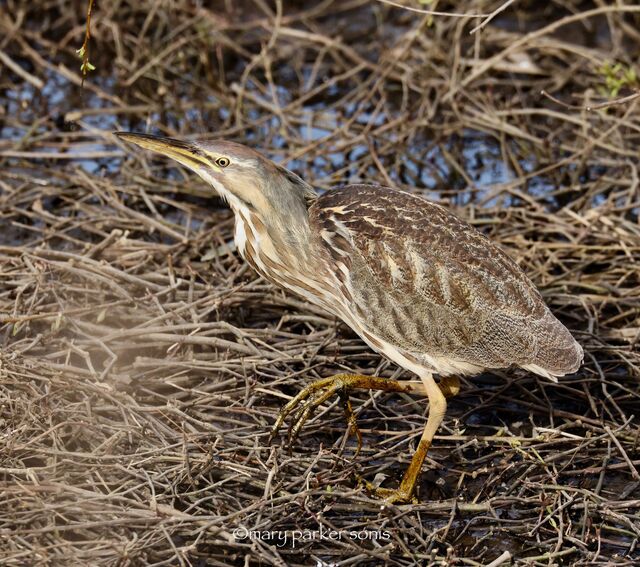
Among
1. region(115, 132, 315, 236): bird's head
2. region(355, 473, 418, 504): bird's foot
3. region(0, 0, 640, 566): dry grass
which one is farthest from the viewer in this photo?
region(115, 132, 315, 236): bird's head

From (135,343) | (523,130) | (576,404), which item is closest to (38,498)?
(135,343)

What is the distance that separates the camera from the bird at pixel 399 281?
3.46 m

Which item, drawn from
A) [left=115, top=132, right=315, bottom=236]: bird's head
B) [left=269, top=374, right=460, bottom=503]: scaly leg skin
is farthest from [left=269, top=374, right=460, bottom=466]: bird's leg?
[left=115, top=132, right=315, bottom=236]: bird's head

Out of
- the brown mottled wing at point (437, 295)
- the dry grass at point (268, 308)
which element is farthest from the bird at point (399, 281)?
the dry grass at point (268, 308)

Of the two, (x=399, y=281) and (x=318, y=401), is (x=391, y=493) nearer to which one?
(x=318, y=401)

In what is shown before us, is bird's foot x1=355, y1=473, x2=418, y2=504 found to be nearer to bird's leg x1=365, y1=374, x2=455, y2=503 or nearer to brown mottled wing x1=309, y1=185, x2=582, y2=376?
bird's leg x1=365, y1=374, x2=455, y2=503

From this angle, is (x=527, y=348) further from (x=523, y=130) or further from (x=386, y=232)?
(x=523, y=130)

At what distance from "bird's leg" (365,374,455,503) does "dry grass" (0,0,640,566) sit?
8cm

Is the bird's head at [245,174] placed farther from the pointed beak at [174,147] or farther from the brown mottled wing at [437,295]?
the brown mottled wing at [437,295]

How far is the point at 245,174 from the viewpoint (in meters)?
3.58

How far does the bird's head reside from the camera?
3.57 m

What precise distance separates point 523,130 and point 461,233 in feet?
7.08

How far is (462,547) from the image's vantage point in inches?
127

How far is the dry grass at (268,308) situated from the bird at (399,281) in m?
0.23
